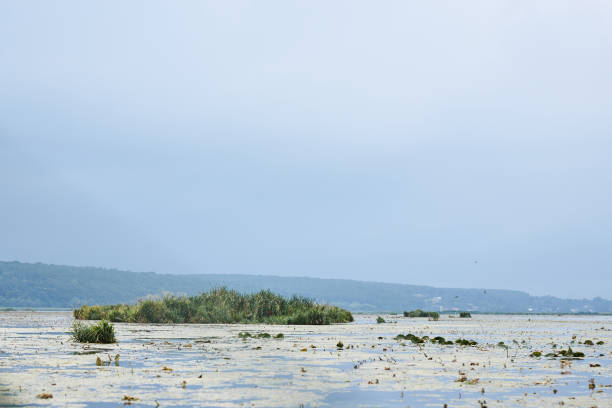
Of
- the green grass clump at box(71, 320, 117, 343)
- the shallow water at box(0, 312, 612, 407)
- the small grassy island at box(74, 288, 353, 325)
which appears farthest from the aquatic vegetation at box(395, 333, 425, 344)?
the small grassy island at box(74, 288, 353, 325)

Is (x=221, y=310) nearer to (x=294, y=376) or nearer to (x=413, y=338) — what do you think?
(x=413, y=338)

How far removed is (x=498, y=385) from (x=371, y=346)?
12828 millimetres

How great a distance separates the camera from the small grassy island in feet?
180

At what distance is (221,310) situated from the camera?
56156 mm

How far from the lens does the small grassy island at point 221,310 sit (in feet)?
180

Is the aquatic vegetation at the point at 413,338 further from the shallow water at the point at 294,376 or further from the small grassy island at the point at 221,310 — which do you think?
the small grassy island at the point at 221,310

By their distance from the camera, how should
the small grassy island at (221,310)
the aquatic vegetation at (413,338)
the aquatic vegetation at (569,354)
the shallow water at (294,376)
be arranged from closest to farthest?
the shallow water at (294,376), the aquatic vegetation at (569,354), the aquatic vegetation at (413,338), the small grassy island at (221,310)

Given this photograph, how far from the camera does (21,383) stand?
53.3 ft

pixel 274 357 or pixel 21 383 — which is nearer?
pixel 21 383

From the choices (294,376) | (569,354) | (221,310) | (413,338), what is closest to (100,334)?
(413,338)

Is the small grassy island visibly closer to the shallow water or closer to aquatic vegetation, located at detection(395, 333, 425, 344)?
aquatic vegetation, located at detection(395, 333, 425, 344)

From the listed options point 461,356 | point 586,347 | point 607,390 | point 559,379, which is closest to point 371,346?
point 461,356

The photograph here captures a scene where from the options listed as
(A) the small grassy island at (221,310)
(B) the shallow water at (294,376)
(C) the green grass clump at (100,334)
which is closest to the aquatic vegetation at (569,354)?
(B) the shallow water at (294,376)

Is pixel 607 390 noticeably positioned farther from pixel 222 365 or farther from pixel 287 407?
pixel 222 365
